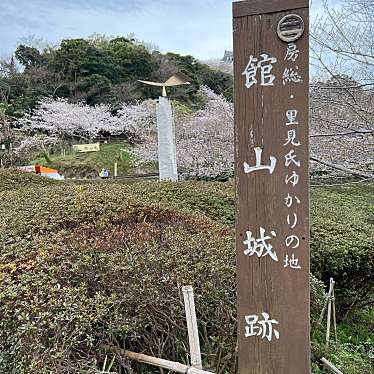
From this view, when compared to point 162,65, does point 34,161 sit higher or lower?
lower

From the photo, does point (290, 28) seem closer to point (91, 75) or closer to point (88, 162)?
point (88, 162)

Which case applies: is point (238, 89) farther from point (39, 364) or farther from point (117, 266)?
point (39, 364)

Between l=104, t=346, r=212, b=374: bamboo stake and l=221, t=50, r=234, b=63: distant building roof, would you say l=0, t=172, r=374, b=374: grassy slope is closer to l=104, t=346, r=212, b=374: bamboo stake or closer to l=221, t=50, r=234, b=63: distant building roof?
l=104, t=346, r=212, b=374: bamboo stake

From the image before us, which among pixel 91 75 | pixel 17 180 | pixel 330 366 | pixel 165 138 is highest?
pixel 91 75

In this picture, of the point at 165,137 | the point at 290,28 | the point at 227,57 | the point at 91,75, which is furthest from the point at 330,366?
the point at 227,57

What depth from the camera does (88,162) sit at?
17.0 metres

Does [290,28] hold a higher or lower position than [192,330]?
higher

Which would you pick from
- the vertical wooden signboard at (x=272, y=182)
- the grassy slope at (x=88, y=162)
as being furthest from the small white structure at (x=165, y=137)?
the grassy slope at (x=88, y=162)

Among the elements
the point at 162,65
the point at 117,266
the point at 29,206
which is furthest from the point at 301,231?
the point at 162,65

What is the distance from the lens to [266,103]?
1.49m

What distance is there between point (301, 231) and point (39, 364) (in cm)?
114

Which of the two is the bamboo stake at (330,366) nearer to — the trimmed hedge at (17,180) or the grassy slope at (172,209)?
the grassy slope at (172,209)

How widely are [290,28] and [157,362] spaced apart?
1420 millimetres

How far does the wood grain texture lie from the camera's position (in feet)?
4.67
